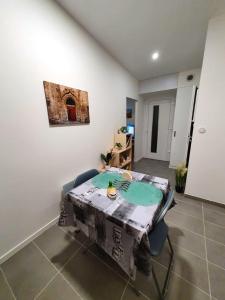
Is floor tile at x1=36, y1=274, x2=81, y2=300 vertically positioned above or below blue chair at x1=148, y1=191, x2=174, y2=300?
below

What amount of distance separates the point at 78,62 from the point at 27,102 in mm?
1019

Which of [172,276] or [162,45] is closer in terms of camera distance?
[172,276]

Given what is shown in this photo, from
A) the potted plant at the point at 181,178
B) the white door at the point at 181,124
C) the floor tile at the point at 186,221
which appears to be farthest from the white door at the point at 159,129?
the floor tile at the point at 186,221

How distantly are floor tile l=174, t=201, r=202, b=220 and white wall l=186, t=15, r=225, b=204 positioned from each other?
0.26 m

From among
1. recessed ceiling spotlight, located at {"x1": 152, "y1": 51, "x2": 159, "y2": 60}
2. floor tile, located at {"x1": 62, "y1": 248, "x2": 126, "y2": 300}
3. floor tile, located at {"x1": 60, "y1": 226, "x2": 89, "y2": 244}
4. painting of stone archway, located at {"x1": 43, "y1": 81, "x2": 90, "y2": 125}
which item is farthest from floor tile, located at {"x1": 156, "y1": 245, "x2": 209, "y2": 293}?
recessed ceiling spotlight, located at {"x1": 152, "y1": 51, "x2": 159, "y2": 60}

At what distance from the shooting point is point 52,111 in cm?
157

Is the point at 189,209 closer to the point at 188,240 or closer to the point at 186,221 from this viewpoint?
the point at 186,221

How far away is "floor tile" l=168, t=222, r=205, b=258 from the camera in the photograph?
1.41m

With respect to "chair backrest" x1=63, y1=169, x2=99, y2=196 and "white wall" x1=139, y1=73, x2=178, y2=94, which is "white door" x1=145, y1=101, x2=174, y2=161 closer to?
"white wall" x1=139, y1=73, x2=178, y2=94

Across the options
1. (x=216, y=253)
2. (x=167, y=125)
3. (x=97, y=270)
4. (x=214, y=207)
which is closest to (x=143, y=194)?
(x=97, y=270)

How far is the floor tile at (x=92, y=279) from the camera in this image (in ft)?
3.44

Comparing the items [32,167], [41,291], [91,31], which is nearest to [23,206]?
[32,167]

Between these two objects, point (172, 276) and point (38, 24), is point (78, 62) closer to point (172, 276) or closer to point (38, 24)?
point (38, 24)

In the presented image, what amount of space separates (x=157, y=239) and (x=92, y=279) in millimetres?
711
